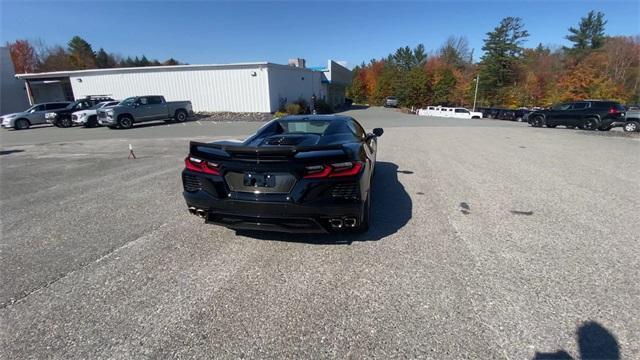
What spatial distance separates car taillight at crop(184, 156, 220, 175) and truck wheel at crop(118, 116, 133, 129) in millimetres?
18167

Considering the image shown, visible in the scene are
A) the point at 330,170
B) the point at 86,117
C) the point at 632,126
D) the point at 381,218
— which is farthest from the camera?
the point at 86,117

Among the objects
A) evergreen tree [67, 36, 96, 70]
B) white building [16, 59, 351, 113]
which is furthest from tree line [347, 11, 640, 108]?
evergreen tree [67, 36, 96, 70]

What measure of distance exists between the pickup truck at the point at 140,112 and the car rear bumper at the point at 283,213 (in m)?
18.4

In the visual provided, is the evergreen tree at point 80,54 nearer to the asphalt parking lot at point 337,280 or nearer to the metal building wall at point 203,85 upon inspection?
the metal building wall at point 203,85

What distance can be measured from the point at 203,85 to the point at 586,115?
26486mm

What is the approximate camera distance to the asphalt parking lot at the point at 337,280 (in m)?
2.13

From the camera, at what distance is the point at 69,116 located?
20438 mm

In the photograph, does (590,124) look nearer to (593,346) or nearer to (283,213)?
(593,346)

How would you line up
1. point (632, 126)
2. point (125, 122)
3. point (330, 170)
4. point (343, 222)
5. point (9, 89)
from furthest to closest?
1. point (9, 89)
2. point (125, 122)
3. point (632, 126)
4. point (343, 222)
5. point (330, 170)

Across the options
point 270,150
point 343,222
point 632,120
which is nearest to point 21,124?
point 270,150

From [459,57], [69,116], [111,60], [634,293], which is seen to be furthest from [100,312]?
[111,60]

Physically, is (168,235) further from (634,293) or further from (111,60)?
(111,60)

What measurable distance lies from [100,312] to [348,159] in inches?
96.9

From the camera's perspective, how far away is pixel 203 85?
2595 cm
